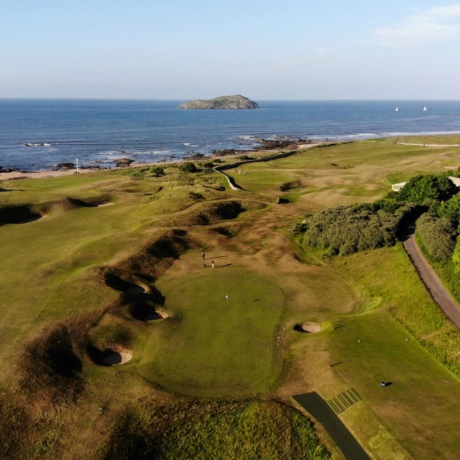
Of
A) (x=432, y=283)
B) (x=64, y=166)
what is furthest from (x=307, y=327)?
(x=64, y=166)

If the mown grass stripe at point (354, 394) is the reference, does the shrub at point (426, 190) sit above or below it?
above

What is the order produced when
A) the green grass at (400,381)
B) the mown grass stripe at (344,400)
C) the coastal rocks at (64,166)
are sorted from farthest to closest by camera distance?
the coastal rocks at (64,166) < the mown grass stripe at (344,400) < the green grass at (400,381)

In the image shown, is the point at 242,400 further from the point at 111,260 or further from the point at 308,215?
the point at 308,215

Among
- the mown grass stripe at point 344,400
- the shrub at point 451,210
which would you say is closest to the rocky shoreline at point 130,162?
the shrub at point 451,210

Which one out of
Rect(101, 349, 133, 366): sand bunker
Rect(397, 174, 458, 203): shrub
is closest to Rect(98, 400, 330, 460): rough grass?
Rect(101, 349, 133, 366): sand bunker

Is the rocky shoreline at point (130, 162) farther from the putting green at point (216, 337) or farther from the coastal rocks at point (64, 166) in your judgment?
the putting green at point (216, 337)

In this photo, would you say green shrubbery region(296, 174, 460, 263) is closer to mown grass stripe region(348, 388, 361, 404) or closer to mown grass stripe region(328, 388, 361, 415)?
mown grass stripe region(348, 388, 361, 404)

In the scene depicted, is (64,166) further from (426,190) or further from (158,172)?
A: (426,190)
